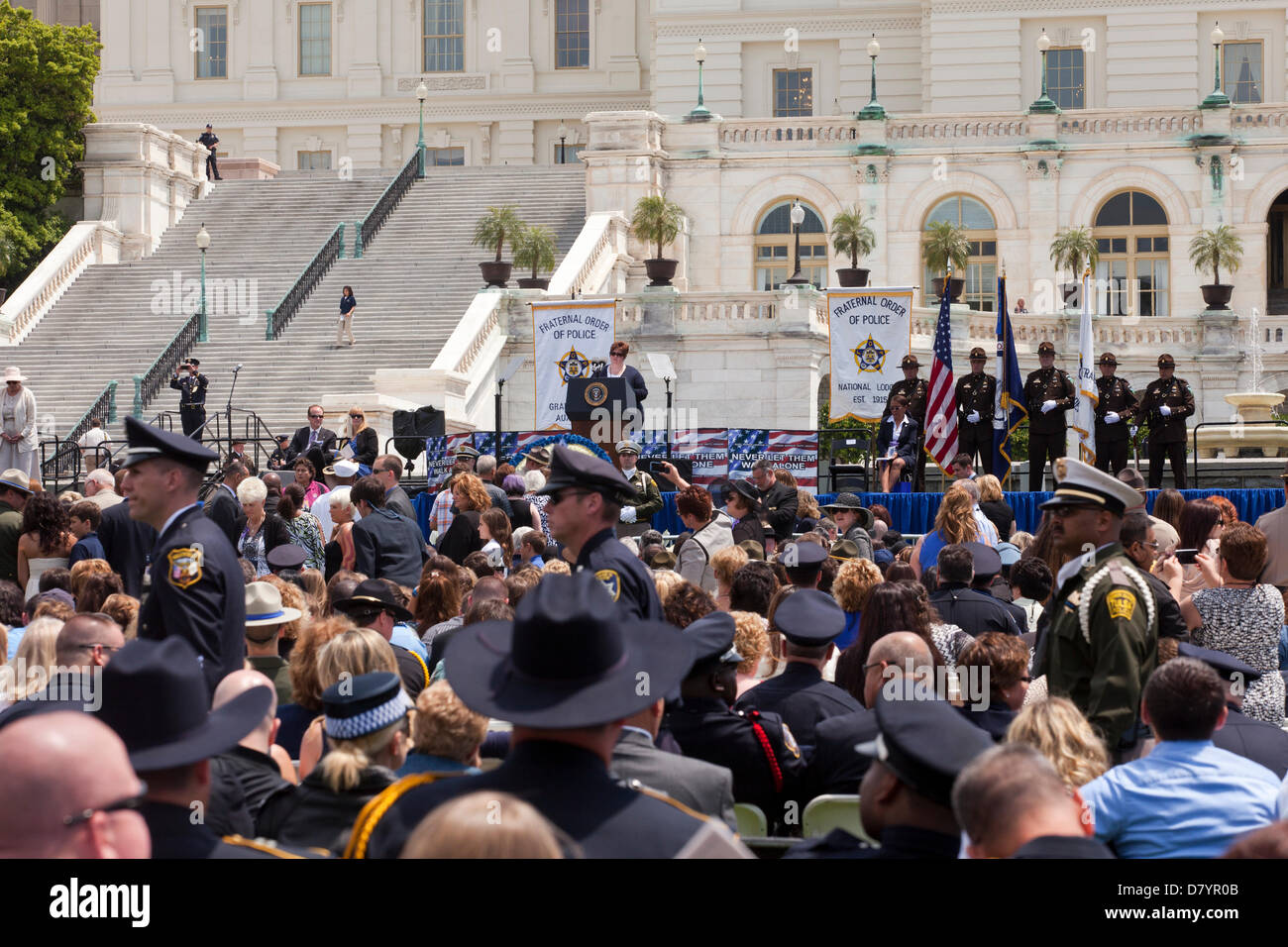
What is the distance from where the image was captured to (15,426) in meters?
19.4

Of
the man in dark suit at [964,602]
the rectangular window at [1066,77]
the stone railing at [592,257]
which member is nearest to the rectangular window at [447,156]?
Answer: the stone railing at [592,257]

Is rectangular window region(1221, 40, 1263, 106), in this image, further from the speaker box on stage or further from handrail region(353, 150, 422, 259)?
the speaker box on stage

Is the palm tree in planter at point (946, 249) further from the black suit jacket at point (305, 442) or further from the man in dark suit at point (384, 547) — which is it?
the man in dark suit at point (384, 547)

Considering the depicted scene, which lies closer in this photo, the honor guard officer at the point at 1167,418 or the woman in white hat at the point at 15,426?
the woman in white hat at the point at 15,426

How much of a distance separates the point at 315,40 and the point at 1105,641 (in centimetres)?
5197

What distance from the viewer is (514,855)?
11.2 ft

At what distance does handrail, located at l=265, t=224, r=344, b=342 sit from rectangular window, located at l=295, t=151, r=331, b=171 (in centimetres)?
1772

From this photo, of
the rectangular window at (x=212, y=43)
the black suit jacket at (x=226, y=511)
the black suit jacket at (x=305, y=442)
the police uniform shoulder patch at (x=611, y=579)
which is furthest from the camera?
the rectangular window at (x=212, y=43)

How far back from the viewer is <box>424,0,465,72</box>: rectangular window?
179 ft

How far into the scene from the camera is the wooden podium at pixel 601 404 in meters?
19.5

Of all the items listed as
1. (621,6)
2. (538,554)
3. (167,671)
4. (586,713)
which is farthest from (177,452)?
(621,6)

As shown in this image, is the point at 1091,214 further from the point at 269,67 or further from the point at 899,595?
the point at 899,595

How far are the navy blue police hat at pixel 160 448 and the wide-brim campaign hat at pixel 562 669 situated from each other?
299cm
